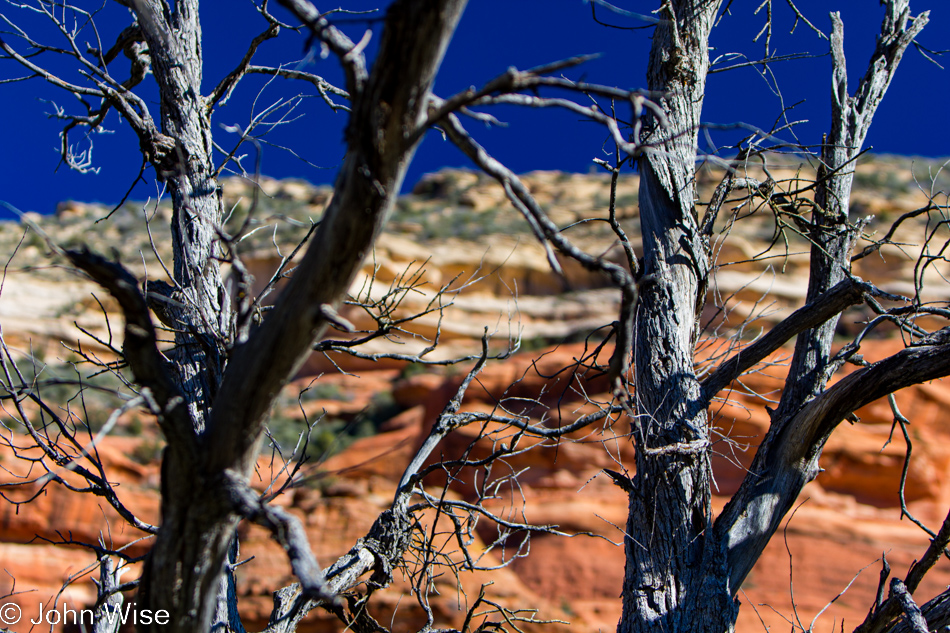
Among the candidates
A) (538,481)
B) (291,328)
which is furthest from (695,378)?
(538,481)

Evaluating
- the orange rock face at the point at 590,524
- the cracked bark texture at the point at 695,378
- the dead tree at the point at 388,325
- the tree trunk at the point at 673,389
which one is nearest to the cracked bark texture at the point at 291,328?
the dead tree at the point at 388,325

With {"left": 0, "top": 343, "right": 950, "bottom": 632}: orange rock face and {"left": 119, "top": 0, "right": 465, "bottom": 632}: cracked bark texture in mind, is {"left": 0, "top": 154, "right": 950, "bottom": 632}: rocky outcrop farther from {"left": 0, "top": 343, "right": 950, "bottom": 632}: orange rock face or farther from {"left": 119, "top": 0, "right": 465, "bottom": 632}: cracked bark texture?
{"left": 119, "top": 0, "right": 465, "bottom": 632}: cracked bark texture

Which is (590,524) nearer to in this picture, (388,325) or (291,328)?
(388,325)

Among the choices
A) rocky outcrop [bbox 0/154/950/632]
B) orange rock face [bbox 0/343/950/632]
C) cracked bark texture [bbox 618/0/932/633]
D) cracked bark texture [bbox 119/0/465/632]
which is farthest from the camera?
orange rock face [bbox 0/343/950/632]

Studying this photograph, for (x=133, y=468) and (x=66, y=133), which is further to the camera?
(x=133, y=468)

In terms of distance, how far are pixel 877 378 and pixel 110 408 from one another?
56.9 feet

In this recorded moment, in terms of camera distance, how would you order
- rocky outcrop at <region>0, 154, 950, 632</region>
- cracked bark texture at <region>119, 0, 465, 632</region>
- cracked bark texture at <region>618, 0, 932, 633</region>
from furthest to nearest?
rocky outcrop at <region>0, 154, 950, 632</region>
cracked bark texture at <region>618, 0, 932, 633</region>
cracked bark texture at <region>119, 0, 465, 632</region>

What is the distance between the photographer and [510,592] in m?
11.7

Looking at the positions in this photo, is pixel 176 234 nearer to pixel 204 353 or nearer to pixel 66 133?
pixel 204 353

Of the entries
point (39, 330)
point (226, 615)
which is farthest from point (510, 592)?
point (39, 330)

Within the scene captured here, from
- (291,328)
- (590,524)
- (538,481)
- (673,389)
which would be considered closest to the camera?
(291,328)

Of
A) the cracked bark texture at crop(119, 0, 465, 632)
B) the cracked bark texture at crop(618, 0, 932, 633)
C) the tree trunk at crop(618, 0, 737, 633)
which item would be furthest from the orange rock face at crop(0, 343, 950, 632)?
the cracked bark texture at crop(119, 0, 465, 632)

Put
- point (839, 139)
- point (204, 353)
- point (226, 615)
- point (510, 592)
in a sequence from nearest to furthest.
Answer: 1. point (226, 615)
2. point (204, 353)
3. point (839, 139)
4. point (510, 592)

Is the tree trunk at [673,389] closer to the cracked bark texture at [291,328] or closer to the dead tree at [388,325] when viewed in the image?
the dead tree at [388,325]
